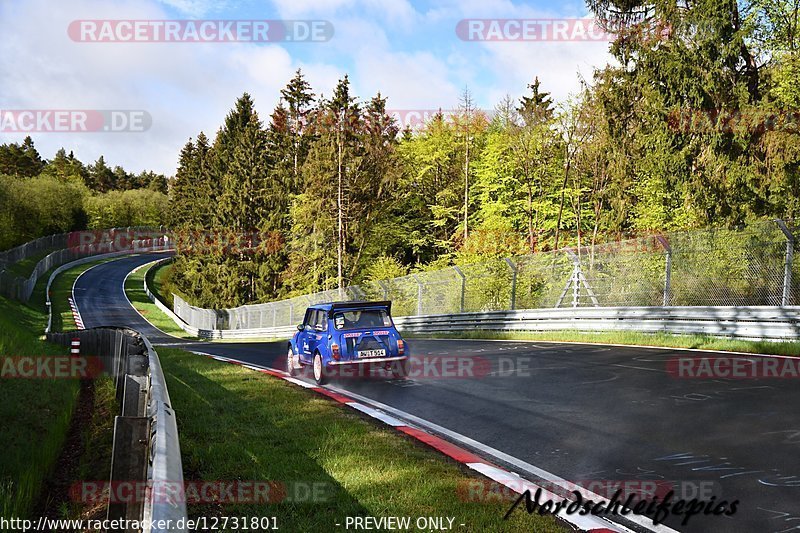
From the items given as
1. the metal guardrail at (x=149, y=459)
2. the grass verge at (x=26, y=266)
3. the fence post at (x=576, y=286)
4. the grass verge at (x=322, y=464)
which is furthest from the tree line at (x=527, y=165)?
the metal guardrail at (x=149, y=459)

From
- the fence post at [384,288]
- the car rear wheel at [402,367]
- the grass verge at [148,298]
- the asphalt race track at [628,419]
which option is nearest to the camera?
the asphalt race track at [628,419]

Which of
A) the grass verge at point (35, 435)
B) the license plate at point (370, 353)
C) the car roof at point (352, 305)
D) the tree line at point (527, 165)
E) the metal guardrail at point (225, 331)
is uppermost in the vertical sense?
the tree line at point (527, 165)

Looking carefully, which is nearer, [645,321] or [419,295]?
[645,321]

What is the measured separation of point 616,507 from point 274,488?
2.61m

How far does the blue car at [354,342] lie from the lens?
12031 mm

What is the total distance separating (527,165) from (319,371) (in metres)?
31.8

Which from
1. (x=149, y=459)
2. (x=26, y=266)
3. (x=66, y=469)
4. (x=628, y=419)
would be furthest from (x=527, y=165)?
(x=26, y=266)

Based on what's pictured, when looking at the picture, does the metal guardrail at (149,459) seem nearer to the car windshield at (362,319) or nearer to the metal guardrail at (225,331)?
the car windshield at (362,319)

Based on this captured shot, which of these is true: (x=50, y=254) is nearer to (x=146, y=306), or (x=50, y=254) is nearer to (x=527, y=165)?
(x=146, y=306)

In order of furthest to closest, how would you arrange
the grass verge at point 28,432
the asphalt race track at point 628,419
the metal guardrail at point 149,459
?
the grass verge at point 28,432 < the asphalt race track at point 628,419 < the metal guardrail at point 149,459

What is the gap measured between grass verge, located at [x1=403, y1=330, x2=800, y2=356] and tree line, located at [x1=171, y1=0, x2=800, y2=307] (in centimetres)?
1009

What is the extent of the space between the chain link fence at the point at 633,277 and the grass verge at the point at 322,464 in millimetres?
9829

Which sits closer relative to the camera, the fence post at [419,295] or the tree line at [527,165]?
the tree line at [527,165]

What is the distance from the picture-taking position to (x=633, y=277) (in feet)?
57.1
